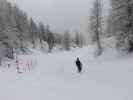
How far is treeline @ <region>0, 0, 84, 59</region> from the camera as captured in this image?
89.0 ft

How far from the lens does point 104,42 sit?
33688mm

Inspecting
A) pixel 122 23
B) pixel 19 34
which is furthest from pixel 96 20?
pixel 19 34

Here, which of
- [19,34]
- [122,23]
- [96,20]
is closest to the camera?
[122,23]

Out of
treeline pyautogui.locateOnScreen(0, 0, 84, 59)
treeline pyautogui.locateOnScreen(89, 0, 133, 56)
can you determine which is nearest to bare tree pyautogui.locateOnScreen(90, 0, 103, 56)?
treeline pyautogui.locateOnScreen(89, 0, 133, 56)

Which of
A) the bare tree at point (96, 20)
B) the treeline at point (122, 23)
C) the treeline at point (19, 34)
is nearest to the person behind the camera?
the treeline at point (122, 23)

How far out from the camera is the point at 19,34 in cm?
4159

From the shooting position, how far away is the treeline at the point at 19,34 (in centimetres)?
2712

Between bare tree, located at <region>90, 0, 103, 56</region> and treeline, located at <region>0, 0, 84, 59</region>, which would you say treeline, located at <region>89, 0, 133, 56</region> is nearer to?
bare tree, located at <region>90, 0, 103, 56</region>

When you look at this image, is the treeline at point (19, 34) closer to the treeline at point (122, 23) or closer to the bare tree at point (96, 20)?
the bare tree at point (96, 20)

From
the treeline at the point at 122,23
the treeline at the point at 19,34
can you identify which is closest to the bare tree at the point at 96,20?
the treeline at the point at 122,23

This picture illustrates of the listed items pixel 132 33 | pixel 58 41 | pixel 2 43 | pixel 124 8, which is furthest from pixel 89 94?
pixel 58 41

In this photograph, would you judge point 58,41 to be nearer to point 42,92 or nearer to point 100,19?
point 100,19

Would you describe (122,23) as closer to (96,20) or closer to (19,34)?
(96,20)

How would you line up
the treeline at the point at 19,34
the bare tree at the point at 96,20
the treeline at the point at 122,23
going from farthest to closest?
the bare tree at the point at 96,20, the treeline at the point at 19,34, the treeline at the point at 122,23
